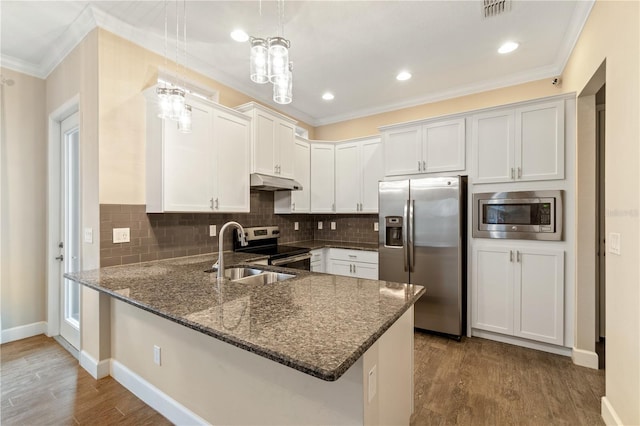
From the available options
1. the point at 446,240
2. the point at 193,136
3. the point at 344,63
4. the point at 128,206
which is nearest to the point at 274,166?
the point at 193,136

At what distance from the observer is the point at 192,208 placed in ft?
8.66

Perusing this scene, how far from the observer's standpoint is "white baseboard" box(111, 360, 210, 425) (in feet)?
5.77

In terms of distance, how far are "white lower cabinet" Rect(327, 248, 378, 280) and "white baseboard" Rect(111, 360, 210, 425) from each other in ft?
8.48

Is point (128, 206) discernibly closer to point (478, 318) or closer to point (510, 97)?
point (478, 318)

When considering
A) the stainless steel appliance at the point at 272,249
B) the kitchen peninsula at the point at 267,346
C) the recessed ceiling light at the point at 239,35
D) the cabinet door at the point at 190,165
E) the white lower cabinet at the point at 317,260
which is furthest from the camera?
the white lower cabinet at the point at 317,260

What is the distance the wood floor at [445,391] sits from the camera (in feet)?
6.26

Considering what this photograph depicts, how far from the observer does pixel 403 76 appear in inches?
134

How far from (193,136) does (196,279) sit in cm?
139

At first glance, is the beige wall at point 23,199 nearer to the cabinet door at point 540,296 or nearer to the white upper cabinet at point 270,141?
the white upper cabinet at point 270,141

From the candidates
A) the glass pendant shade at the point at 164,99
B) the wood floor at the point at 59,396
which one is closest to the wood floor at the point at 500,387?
the wood floor at the point at 59,396

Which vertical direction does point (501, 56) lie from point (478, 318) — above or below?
above

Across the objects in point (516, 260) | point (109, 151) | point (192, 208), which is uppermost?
point (109, 151)

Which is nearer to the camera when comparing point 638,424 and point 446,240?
point 638,424

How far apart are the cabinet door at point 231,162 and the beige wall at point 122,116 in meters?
0.65
